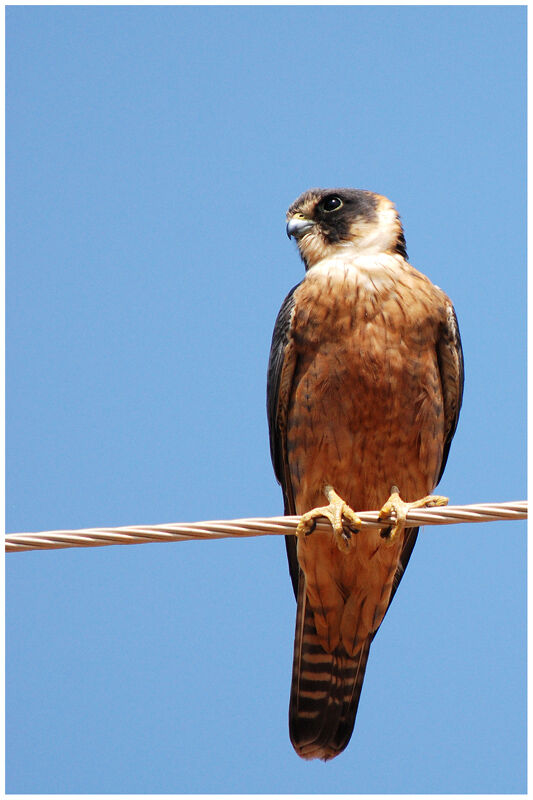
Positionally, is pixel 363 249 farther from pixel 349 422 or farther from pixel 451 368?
pixel 349 422

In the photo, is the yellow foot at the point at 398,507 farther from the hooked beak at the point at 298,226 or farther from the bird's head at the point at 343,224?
the hooked beak at the point at 298,226

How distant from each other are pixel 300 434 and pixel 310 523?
61 centimetres

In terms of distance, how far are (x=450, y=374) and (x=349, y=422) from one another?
612 millimetres

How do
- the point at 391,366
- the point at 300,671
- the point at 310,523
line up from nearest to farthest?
the point at 310,523 < the point at 391,366 < the point at 300,671

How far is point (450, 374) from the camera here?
15.5 feet

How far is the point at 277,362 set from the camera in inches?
183

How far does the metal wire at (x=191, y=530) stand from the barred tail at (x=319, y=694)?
1778 mm

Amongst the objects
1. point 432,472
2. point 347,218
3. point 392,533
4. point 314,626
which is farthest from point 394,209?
point 314,626

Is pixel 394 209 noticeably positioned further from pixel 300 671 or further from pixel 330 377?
pixel 300 671

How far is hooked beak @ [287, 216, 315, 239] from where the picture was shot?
5.07 meters

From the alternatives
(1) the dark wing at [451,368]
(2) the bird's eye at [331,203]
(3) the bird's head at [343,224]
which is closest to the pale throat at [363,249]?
(3) the bird's head at [343,224]

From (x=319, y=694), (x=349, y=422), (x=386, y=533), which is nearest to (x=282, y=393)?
(x=349, y=422)

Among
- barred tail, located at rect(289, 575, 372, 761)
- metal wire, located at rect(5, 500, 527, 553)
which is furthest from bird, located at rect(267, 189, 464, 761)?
metal wire, located at rect(5, 500, 527, 553)

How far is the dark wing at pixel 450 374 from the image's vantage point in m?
4.63
